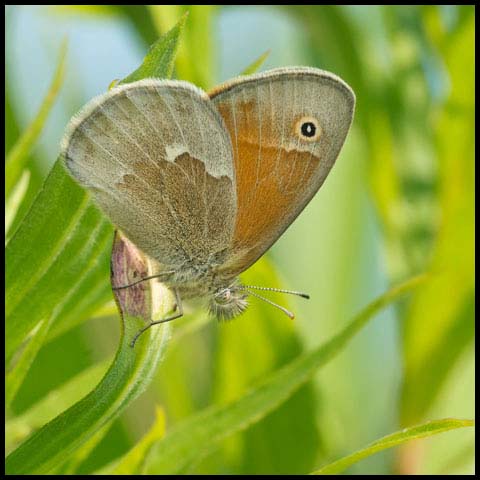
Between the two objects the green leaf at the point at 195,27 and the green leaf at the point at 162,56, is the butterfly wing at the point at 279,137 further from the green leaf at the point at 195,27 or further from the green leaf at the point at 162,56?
the green leaf at the point at 195,27

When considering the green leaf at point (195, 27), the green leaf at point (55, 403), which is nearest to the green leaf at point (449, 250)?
the green leaf at point (195, 27)

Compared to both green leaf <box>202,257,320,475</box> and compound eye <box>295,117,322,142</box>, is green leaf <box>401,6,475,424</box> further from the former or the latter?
compound eye <box>295,117,322,142</box>

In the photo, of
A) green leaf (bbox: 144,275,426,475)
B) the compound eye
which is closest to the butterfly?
the compound eye

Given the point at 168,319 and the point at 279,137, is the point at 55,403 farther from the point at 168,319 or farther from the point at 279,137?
the point at 279,137

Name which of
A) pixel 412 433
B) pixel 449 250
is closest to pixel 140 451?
pixel 412 433

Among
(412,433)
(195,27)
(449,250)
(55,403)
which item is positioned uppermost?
(195,27)

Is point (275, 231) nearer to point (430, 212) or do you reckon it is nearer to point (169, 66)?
point (169, 66)

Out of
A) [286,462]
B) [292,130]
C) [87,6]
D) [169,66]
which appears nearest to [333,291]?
[286,462]
